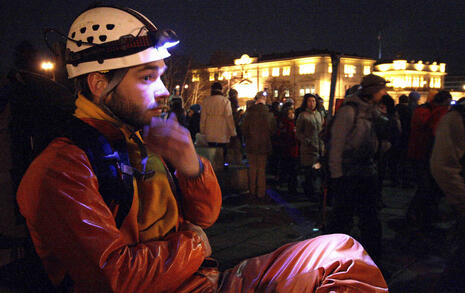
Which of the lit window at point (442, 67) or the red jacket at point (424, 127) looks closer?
the red jacket at point (424, 127)

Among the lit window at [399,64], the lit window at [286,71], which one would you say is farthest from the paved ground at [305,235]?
the lit window at [399,64]

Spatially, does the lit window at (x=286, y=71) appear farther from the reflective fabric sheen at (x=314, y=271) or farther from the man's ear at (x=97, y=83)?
the reflective fabric sheen at (x=314, y=271)

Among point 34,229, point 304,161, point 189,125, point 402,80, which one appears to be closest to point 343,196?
point 34,229

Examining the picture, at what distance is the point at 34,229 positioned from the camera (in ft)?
4.28

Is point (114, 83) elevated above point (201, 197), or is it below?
above

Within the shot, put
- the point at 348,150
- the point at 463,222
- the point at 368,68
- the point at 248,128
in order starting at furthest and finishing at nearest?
the point at 368,68, the point at 248,128, the point at 348,150, the point at 463,222

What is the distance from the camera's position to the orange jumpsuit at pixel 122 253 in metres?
1.19

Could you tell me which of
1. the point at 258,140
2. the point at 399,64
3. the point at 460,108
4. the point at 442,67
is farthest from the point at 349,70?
the point at 460,108

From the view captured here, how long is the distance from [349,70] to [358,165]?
271 feet

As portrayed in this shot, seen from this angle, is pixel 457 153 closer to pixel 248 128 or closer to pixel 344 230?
pixel 344 230

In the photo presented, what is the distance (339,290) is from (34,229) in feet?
3.79

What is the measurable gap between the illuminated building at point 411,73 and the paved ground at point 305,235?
93.4 meters

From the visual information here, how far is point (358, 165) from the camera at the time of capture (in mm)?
3809

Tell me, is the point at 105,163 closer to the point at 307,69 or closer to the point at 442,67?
the point at 307,69
